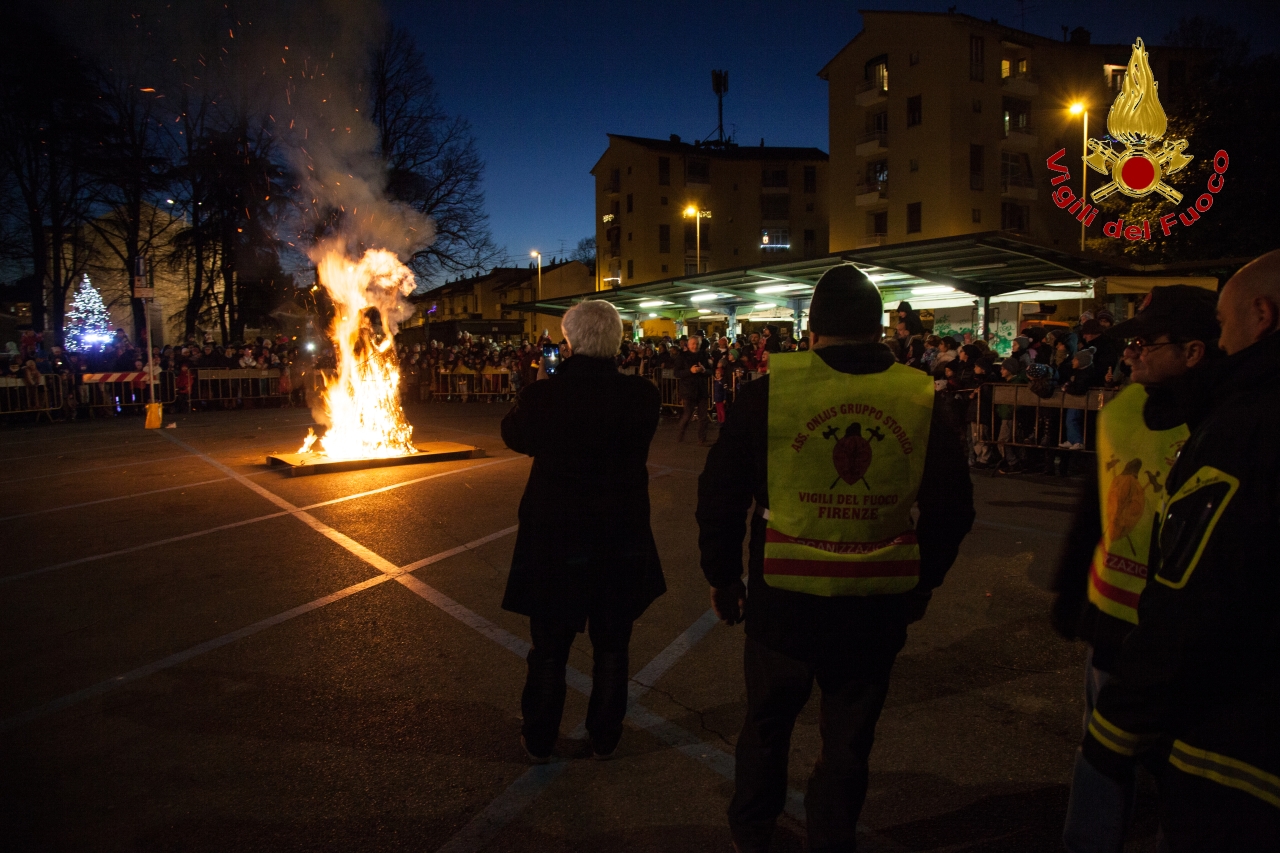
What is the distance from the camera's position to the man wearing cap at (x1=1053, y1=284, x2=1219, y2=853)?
6.83 feet

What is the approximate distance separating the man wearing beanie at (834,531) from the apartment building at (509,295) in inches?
2316

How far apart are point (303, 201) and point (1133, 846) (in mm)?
14710

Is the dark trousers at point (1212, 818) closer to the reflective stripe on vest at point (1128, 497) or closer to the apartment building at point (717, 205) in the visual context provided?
the reflective stripe on vest at point (1128, 497)

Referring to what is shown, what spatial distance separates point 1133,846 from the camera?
2.82 m

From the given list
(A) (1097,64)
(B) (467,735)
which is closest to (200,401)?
(B) (467,735)

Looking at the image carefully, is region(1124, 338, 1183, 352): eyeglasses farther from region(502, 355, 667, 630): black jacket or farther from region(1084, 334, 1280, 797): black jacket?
region(502, 355, 667, 630): black jacket

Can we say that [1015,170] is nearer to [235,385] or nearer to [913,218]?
[913,218]

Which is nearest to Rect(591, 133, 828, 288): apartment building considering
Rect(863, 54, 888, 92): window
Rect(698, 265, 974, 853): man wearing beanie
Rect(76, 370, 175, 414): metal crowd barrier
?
Rect(863, 54, 888, 92): window

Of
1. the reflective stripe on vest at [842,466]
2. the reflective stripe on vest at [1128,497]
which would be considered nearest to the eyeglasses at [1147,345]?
the reflective stripe on vest at [1128,497]

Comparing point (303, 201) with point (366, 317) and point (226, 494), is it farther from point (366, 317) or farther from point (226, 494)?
point (226, 494)

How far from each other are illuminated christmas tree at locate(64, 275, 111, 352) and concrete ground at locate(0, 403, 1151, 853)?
39845 millimetres

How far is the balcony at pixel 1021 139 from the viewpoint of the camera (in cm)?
4038

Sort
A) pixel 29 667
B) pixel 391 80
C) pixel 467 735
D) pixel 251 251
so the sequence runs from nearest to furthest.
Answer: pixel 467 735, pixel 29 667, pixel 391 80, pixel 251 251

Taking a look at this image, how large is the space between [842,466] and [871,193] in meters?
44.6
